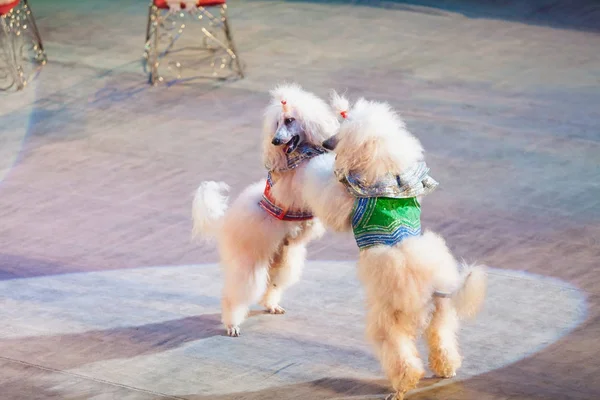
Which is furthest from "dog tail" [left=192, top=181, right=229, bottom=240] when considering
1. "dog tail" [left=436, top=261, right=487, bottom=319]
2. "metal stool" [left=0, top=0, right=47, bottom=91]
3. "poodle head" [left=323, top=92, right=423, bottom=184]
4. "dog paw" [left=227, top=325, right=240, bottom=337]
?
"metal stool" [left=0, top=0, right=47, bottom=91]

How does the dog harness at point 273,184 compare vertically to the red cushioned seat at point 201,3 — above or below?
above

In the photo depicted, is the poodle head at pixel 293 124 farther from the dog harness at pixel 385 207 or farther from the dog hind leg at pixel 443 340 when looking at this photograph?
the dog hind leg at pixel 443 340

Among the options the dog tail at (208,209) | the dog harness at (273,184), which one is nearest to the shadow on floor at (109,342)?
the dog tail at (208,209)

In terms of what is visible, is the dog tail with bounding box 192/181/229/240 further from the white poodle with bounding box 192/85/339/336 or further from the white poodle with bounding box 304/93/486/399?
the white poodle with bounding box 304/93/486/399

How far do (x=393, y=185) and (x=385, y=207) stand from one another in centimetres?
8

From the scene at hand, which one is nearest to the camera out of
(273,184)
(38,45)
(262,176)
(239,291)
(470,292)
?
(470,292)

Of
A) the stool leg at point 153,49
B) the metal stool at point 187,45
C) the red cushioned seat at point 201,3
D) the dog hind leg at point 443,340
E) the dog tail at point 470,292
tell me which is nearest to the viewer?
the dog tail at point 470,292

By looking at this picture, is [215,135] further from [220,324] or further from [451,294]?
[451,294]

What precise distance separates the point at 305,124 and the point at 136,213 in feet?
5.86

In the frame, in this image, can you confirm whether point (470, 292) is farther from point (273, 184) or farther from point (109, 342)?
point (109, 342)

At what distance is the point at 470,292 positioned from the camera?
351cm

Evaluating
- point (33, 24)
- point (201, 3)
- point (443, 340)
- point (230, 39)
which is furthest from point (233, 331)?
point (33, 24)

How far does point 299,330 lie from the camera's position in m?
4.28

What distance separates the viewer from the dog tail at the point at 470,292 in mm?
3504
